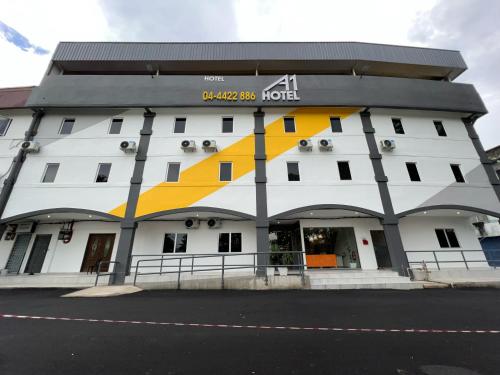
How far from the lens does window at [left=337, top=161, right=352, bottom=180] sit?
1249cm

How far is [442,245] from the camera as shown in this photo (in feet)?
41.5

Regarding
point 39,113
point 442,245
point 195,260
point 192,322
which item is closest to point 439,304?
point 192,322

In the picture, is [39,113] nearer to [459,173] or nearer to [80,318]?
[80,318]

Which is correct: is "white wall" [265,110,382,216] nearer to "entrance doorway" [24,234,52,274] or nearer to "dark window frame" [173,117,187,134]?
"dark window frame" [173,117,187,134]

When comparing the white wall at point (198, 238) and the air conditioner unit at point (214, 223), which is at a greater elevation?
the air conditioner unit at point (214, 223)

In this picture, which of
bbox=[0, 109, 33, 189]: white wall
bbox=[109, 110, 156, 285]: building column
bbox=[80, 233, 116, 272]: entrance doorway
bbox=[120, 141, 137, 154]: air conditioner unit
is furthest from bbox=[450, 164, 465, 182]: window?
bbox=[0, 109, 33, 189]: white wall

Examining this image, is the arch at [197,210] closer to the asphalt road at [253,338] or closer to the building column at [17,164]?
the asphalt road at [253,338]

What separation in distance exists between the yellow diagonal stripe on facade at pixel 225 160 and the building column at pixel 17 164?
5.92 m

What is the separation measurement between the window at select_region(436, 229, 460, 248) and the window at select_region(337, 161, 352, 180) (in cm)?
656

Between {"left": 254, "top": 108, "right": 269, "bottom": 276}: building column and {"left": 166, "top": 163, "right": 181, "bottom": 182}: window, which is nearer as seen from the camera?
{"left": 254, "top": 108, "right": 269, "bottom": 276}: building column

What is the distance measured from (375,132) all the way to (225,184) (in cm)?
1013

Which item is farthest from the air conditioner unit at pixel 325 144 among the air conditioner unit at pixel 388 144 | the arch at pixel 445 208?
the arch at pixel 445 208

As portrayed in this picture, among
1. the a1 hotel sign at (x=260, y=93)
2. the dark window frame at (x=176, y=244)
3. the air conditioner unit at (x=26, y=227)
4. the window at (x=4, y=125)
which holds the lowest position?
the dark window frame at (x=176, y=244)

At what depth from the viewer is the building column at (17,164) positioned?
11451 mm
